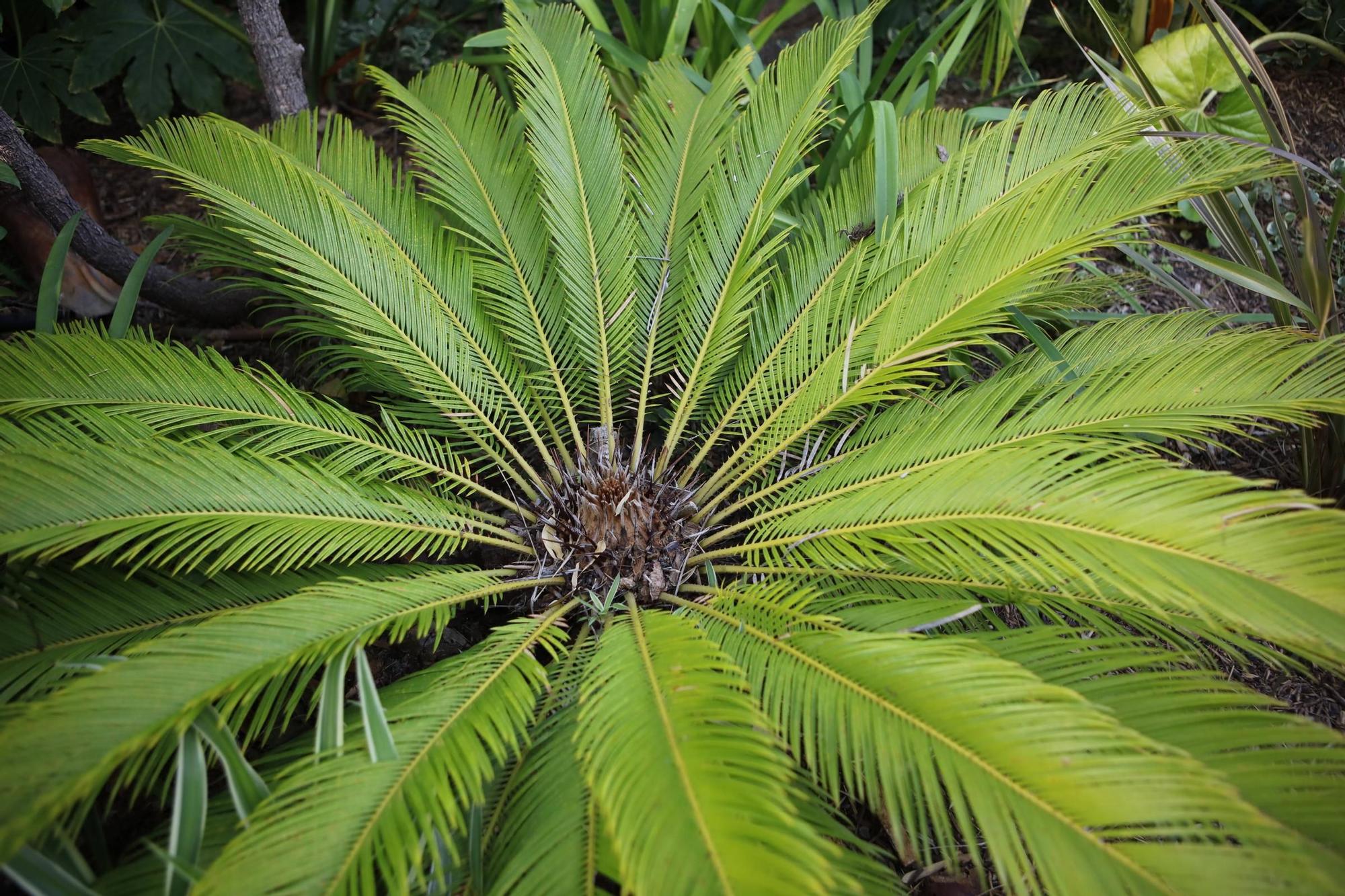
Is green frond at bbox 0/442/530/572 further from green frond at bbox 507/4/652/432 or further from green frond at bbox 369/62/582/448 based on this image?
green frond at bbox 507/4/652/432

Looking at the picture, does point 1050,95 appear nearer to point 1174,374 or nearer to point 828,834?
point 1174,374

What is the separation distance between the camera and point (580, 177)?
6.61 ft

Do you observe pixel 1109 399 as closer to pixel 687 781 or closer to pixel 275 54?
pixel 687 781

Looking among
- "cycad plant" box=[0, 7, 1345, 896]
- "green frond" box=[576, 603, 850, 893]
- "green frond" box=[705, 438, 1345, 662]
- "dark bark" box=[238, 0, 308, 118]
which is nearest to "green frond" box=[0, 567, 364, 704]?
"cycad plant" box=[0, 7, 1345, 896]

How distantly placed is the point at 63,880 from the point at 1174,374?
6.89 ft

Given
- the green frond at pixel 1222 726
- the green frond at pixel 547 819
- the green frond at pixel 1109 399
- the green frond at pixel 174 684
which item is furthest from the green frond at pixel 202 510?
the green frond at pixel 1222 726

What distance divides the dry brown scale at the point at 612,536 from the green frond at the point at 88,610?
1.88 feet

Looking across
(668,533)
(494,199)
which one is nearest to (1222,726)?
(668,533)

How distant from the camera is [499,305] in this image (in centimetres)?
208

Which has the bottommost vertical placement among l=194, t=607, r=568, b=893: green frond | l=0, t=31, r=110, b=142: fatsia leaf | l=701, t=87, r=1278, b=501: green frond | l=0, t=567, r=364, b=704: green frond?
l=194, t=607, r=568, b=893: green frond

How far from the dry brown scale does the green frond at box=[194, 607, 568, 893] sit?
1.57ft

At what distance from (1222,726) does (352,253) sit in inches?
77.1

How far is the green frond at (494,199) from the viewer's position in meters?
2.01

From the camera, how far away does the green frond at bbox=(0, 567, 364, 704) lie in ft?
4.56
